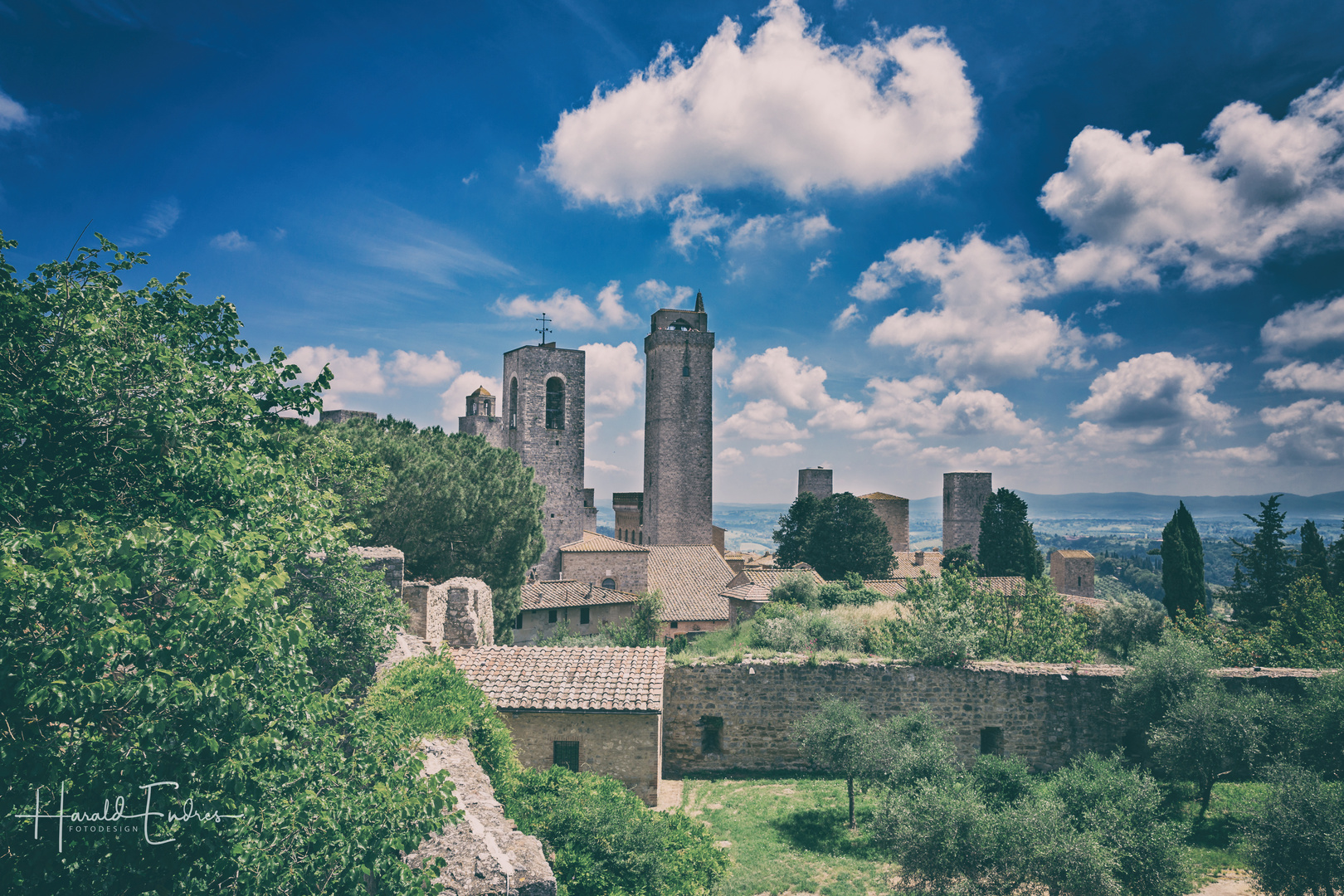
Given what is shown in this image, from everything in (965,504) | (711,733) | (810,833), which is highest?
(965,504)

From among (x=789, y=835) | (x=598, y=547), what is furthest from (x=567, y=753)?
(x=598, y=547)

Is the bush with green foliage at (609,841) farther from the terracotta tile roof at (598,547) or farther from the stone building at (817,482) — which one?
the stone building at (817,482)

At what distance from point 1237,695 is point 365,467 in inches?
756

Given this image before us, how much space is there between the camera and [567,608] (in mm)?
28094

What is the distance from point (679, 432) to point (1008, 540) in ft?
77.9

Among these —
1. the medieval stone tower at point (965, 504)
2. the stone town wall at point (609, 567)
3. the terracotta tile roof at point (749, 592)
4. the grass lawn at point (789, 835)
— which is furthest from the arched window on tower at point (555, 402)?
the medieval stone tower at point (965, 504)

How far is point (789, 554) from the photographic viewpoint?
147ft

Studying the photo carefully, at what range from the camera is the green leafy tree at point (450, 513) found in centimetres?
1833

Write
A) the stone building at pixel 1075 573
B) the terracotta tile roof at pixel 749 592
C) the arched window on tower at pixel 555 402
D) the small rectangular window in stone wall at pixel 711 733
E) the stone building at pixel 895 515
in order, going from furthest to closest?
the stone building at pixel 895 515 → the stone building at pixel 1075 573 → the arched window on tower at pixel 555 402 → the terracotta tile roof at pixel 749 592 → the small rectangular window in stone wall at pixel 711 733

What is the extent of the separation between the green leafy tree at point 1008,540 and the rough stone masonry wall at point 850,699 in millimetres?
30087

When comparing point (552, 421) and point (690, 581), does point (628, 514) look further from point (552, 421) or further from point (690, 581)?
point (690, 581)

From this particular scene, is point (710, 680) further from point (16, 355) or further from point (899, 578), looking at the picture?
point (899, 578)

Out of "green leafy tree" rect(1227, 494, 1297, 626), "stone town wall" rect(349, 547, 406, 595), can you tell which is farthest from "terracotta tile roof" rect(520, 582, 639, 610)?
"green leafy tree" rect(1227, 494, 1297, 626)

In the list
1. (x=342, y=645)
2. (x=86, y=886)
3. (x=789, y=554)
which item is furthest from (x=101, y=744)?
(x=789, y=554)
